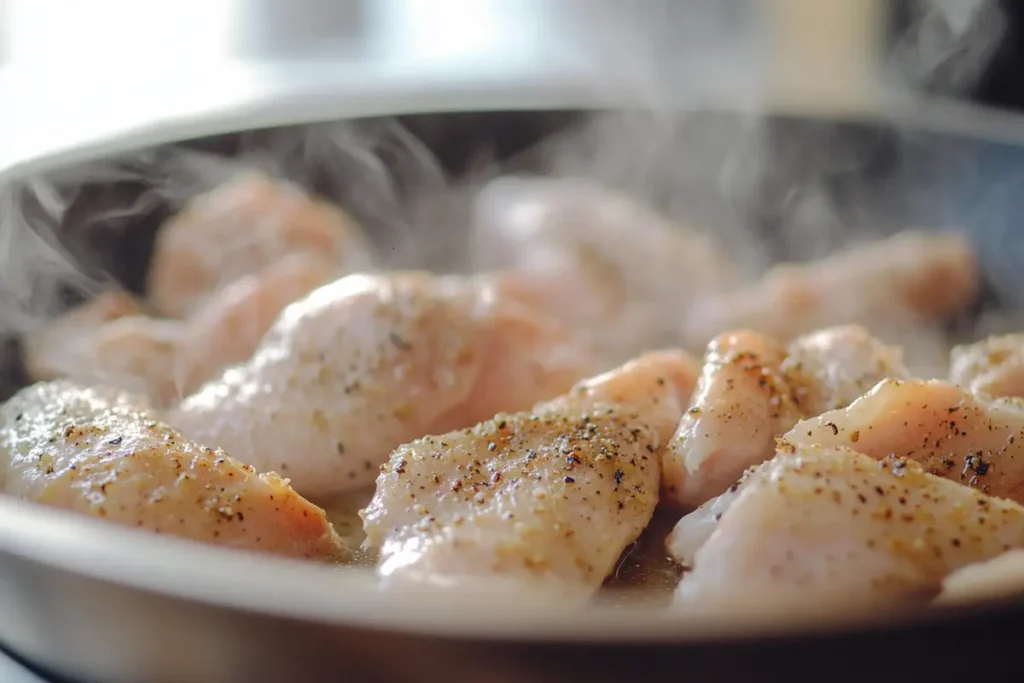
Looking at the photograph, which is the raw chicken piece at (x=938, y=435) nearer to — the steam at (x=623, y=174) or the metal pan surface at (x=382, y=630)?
the metal pan surface at (x=382, y=630)

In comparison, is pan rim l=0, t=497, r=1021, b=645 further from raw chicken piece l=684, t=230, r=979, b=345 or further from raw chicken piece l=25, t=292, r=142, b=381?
raw chicken piece l=684, t=230, r=979, b=345

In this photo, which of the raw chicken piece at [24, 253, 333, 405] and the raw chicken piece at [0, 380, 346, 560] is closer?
the raw chicken piece at [0, 380, 346, 560]

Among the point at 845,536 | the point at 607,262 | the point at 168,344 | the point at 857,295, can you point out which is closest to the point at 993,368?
the point at 857,295

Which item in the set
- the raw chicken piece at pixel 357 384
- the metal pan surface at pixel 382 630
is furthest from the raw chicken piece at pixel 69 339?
the metal pan surface at pixel 382 630

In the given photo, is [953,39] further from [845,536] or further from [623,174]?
[845,536]

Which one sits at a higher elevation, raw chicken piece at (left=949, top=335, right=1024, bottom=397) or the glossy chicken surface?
raw chicken piece at (left=949, top=335, right=1024, bottom=397)

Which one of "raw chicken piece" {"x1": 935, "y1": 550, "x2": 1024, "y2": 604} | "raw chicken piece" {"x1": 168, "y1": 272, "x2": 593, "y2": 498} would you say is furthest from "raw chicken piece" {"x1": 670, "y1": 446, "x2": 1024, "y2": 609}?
"raw chicken piece" {"x1": 168, "y1": 272, "x2": 593, "y2": 498}
